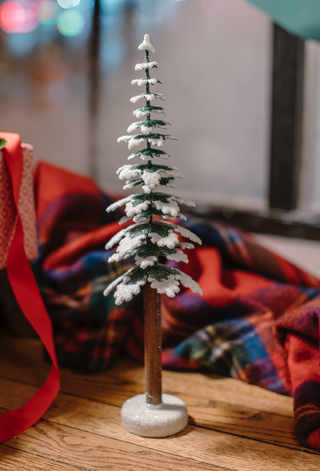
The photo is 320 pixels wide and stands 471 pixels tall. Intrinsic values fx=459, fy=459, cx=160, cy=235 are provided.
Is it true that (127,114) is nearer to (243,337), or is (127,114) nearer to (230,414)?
(243,337)

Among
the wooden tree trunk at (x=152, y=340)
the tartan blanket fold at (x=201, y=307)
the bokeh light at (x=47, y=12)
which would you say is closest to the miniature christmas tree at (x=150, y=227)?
the wooden tree trunk at (x=152, y=340)

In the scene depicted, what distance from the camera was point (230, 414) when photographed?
0.79 metres

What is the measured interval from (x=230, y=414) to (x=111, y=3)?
65.2 inches

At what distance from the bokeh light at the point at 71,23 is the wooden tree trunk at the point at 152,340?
1552 mm

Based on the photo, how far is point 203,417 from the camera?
0.77 meters

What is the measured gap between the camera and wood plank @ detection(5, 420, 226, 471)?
648 mm

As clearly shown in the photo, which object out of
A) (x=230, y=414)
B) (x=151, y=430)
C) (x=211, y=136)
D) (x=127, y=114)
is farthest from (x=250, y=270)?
(x=127, y=114)

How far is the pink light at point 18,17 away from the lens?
6.75 ft

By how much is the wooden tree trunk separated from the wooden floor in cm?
8

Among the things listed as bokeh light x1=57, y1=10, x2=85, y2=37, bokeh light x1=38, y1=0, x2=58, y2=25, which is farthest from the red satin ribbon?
bokeh light x1=38, y1=0, x2=58, y2=25

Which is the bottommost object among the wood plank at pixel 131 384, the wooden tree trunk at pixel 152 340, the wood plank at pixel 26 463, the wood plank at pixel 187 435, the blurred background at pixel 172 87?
the wood plank at pixel 26 463

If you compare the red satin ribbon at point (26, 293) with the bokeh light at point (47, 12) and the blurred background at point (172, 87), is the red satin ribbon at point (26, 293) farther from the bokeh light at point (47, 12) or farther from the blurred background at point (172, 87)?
the bokeh light at point (47, 12)

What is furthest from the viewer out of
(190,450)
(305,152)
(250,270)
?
(305,152)

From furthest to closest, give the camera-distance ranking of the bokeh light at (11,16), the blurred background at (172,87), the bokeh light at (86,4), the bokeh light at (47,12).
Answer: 1. the bokeh light at (11,16)
2. the bokeh light at (47,12)
3. the bokeh light at (86,4)
4. the blurred background at (172,87)
